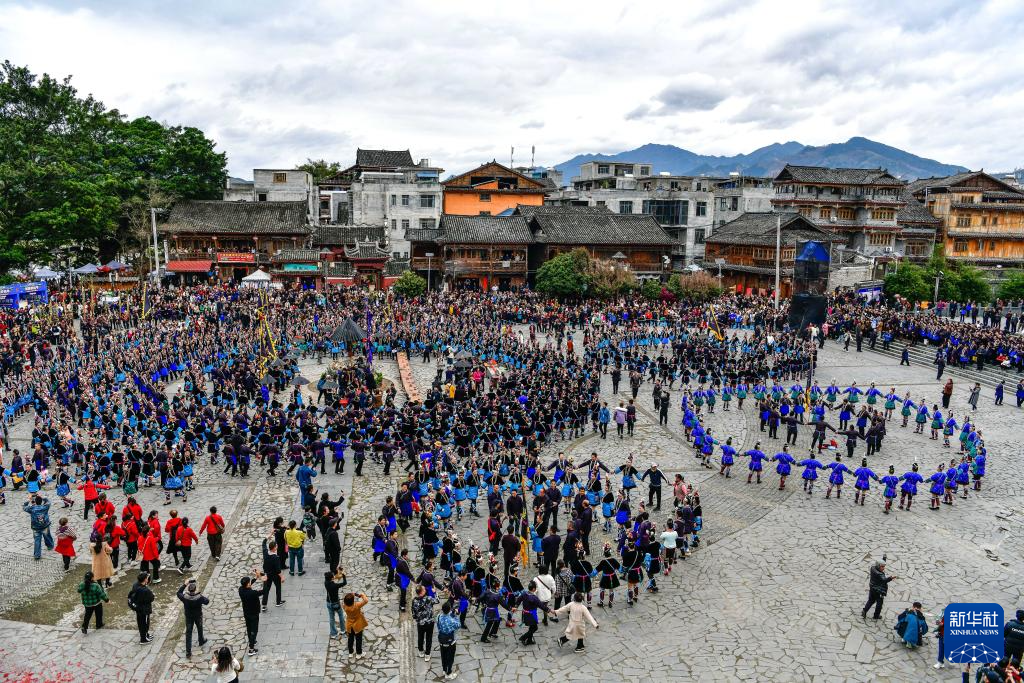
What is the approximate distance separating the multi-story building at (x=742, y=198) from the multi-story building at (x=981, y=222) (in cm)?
1627

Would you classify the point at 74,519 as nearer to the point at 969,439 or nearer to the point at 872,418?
the point at 872,418

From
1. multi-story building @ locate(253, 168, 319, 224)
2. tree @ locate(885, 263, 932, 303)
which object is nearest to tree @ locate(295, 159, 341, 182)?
multi-story building @ locate(253, 168, 319, 224)

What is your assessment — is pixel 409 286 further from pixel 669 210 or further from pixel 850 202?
pixel 850 202

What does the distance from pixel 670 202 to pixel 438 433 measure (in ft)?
183

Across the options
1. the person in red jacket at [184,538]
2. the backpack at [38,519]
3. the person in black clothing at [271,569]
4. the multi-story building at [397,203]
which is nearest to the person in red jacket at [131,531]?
the person in red jacket at [184,538]

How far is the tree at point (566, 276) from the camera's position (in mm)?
50625

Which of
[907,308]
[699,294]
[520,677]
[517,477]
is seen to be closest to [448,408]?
[517,477]

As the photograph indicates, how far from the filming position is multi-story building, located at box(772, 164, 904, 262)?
214ft

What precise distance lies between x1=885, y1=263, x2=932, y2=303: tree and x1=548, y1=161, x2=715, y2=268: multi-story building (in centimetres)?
1992

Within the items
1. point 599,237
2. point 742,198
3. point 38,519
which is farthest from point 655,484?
point 742,198

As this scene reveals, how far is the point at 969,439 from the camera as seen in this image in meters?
21.9

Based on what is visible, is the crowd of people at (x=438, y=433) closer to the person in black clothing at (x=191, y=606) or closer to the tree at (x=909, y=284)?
the person in black clothing at (x=191, y=606)

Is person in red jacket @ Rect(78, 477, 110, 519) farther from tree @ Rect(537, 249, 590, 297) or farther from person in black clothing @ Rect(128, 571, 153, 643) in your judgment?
tree @ Rect(537, 249, 590, 297)

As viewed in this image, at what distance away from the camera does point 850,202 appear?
6619cm
